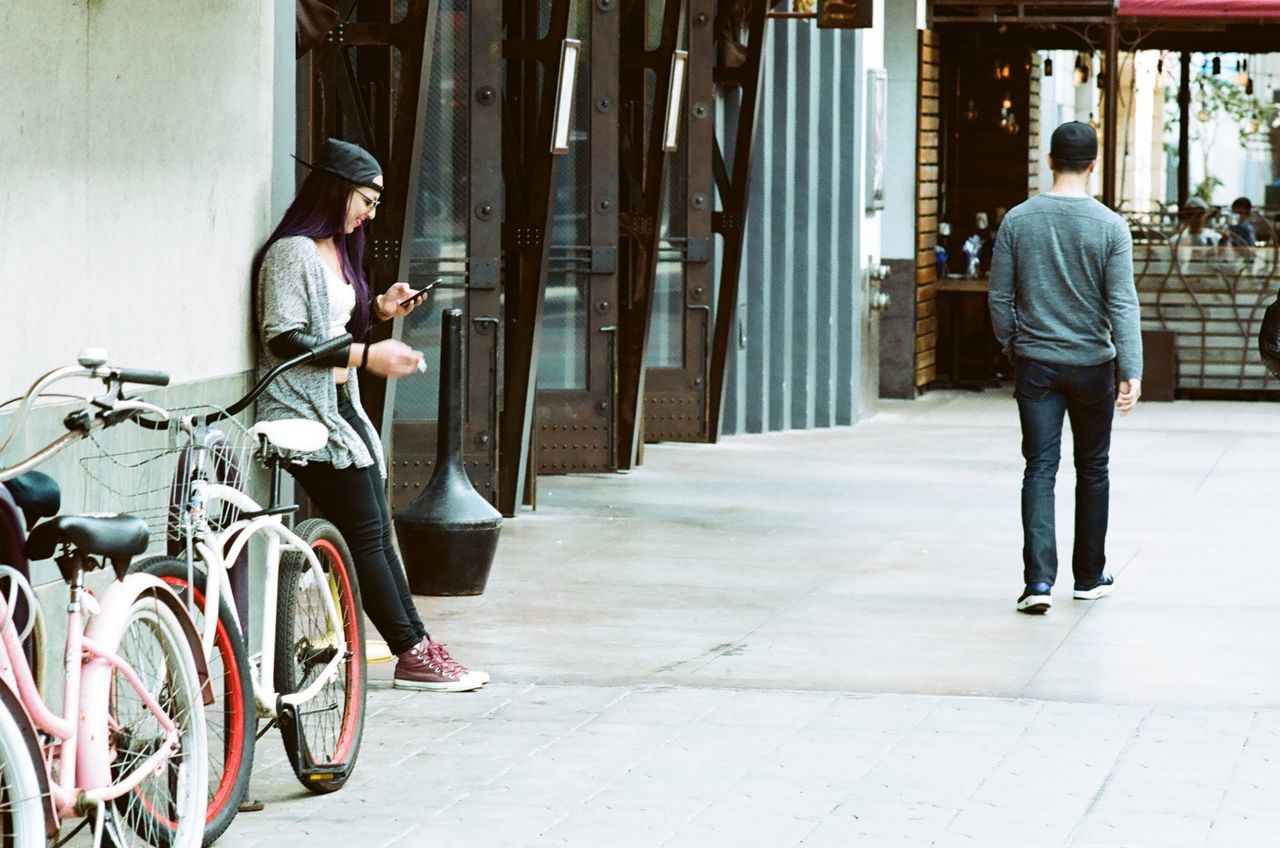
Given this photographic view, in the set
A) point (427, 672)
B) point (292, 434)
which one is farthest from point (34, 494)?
point (427, 672)

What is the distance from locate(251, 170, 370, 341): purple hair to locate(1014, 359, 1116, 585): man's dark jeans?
2.98m

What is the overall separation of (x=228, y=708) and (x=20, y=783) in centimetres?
118

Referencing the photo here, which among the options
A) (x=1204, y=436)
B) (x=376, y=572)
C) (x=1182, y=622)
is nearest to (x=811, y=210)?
(x=1204, y=436)

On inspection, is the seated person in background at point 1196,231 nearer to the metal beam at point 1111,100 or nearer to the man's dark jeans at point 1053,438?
the metal beam at point 1111,100

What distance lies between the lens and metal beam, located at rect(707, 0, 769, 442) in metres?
14.9

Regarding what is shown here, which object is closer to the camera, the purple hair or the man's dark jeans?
the purple hair

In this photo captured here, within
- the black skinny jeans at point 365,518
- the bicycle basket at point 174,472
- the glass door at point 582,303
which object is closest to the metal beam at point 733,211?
the glass door at point 582,303

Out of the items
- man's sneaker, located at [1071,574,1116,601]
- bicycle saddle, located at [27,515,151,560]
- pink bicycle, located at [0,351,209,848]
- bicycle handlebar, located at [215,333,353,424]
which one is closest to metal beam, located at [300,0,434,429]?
man's sneaker, located at [1071,574,1116,601]

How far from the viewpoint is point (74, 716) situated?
4.36 m

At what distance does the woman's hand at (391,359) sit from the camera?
6480 mm

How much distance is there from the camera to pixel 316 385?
6.30 metres

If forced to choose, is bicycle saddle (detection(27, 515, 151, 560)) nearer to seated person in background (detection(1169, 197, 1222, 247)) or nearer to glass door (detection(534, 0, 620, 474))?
glass door (detection(534, 0, 620, 474))

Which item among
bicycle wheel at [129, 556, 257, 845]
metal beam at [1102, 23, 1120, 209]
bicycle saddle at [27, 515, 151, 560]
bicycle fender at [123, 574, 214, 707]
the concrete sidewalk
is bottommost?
the concrete sidewalk

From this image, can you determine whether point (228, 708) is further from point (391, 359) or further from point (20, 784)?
point (391, 359)
